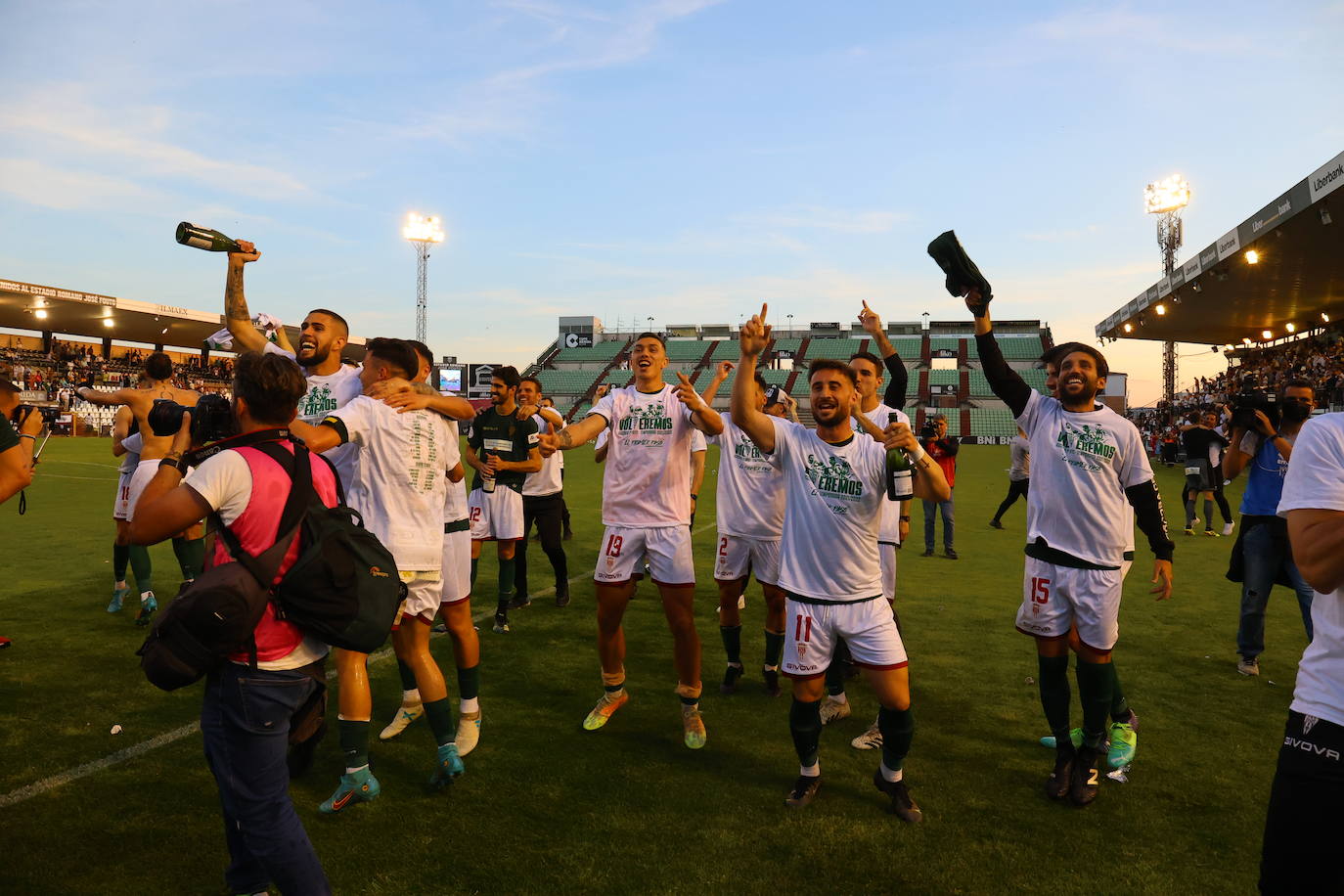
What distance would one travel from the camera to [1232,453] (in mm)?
5805

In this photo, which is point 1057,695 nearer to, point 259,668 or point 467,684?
point 467,684

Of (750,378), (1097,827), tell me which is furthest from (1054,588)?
(750,378)

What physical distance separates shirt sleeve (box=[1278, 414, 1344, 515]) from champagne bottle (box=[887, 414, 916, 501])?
156 cm

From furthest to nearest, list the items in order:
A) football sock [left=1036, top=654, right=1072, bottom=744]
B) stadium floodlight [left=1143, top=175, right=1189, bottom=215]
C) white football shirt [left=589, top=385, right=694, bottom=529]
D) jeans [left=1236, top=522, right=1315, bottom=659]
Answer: stadium floodlight [left=1143, top=175, right=1189, bottom=215] < jeans [left=1236, top=522, right=1315, bottom=659] < white football shirt [left=589, top=385, right=694, bottom=529] < football sock [left=1036, top=654, right=1072, bottom=744]

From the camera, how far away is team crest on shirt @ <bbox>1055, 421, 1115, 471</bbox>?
13.7 ft

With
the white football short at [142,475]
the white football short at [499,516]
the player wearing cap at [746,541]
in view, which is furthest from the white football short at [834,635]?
the white football short at [142,475]

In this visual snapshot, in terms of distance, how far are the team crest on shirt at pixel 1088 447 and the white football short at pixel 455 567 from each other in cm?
354

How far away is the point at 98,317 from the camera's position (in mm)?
43719

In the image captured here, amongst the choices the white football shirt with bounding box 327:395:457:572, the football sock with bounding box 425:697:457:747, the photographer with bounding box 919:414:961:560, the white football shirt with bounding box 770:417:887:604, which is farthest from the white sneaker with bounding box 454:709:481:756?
the photographer with bounding box 919:414:961:560

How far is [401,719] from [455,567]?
1.14 metres

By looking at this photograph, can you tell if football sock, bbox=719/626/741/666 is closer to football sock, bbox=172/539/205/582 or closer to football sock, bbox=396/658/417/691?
football sock, bbox=396/658/417/691

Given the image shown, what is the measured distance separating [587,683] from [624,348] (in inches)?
2676

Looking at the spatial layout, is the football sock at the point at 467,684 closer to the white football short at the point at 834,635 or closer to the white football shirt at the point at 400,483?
the white football shirt at the point at 400,483

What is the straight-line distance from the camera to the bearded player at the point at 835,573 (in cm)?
386
